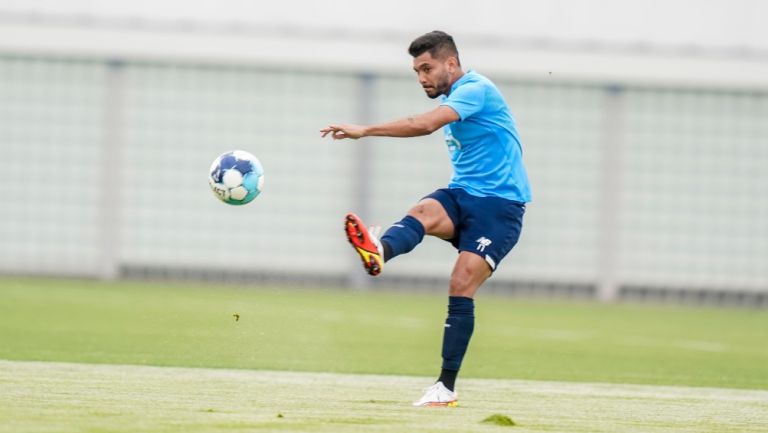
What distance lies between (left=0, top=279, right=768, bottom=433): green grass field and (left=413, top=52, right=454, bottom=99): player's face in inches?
78.6

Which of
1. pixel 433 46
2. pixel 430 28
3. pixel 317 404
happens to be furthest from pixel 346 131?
pixel 430 28

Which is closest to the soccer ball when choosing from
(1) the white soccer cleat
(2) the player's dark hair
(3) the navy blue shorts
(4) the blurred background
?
(3) the navy blue shorts

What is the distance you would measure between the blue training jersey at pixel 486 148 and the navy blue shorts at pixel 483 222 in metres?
0.06

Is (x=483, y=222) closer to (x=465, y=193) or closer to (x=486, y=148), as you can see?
(x=465, y=193)

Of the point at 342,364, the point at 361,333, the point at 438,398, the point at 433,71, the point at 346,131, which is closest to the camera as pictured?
the point at 346,131

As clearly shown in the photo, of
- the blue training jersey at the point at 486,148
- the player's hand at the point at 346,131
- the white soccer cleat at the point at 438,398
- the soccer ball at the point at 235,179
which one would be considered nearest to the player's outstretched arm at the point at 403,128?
the player's hand at the point at 346,131

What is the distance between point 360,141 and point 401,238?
1680 cm

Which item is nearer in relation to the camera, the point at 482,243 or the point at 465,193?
the point at 482,243

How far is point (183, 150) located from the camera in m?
25.4

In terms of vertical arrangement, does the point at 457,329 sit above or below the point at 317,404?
above

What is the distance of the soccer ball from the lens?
34.2 feet

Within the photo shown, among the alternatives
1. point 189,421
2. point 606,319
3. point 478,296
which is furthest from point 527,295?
point 189,421

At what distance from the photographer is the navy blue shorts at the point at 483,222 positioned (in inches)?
364

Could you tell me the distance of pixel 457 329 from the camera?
910 cm
